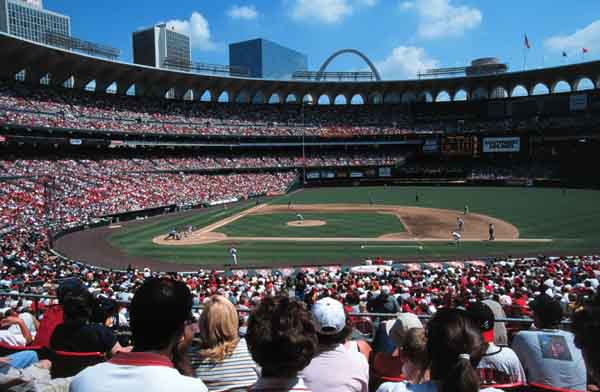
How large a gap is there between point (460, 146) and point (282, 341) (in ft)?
256

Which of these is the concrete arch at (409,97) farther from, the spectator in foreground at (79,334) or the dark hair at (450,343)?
the dark hair at (450,343)

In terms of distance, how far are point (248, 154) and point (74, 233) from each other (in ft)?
166

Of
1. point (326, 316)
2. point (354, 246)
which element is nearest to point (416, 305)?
point (326, 316)

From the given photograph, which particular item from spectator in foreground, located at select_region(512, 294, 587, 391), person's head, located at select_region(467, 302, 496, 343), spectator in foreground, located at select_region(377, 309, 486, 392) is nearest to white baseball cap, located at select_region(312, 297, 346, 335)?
spectator in foreground, located at select_region(377, 309, 486, 392)

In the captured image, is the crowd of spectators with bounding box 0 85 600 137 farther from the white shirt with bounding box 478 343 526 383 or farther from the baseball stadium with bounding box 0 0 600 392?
the white shirt with bounding box 478 343 526 383

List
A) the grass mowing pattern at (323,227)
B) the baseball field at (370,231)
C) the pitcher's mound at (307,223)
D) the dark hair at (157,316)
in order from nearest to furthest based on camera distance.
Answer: the dark hair at (157,316) < the baseball field at (370,231) < the grass mowing pattern at (323,227) < the pitcher's mound at (307,223)

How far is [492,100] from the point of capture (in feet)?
280

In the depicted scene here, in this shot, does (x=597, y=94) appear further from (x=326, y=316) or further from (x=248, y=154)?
(x=326, y=316)

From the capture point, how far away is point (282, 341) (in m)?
2.82

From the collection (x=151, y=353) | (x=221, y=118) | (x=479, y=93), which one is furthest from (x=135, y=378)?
(x=479, y=93)

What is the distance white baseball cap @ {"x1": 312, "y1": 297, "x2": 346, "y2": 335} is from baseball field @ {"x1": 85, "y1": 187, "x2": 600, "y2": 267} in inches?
899

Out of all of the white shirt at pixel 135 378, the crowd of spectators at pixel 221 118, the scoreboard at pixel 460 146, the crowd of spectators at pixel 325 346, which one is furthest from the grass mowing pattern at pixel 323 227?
the scoreboard at pixel 460 146

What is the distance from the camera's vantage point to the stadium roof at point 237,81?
60031 millimetres

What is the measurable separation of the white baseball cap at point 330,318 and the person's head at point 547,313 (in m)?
2.62
